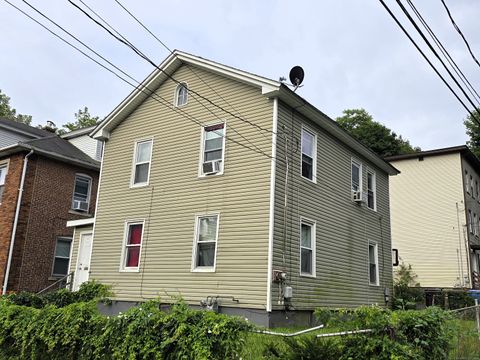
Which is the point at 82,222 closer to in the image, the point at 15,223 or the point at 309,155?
the point at 15,223

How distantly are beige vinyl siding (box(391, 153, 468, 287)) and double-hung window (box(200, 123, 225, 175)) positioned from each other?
56.9ft

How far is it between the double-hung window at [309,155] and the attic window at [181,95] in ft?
13.0

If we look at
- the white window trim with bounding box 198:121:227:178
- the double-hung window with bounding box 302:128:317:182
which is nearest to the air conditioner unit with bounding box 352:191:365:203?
the double-hung window with bounding box 302:128:317:182

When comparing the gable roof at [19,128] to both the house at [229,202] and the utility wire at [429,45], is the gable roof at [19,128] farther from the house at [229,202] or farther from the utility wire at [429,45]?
the utility wire at [429,45]

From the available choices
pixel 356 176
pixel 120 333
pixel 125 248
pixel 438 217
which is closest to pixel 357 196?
pixel 356 176

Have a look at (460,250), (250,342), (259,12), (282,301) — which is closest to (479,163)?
(460,250)

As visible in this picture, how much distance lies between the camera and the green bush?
486 cm

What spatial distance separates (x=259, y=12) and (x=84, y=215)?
1375 cm

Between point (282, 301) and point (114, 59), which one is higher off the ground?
point (114, 59)

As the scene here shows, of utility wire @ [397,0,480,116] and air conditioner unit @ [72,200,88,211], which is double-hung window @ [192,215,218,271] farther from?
air conditioner unit @ [72,200,88,211]

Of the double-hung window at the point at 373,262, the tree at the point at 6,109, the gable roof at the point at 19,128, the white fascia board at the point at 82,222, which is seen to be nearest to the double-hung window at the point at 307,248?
the double-hung window at the point at 373,262

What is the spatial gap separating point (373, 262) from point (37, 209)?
13327 millimetres

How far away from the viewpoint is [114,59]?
30.3ft

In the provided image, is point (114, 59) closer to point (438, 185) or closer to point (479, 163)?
point (438, 185)
